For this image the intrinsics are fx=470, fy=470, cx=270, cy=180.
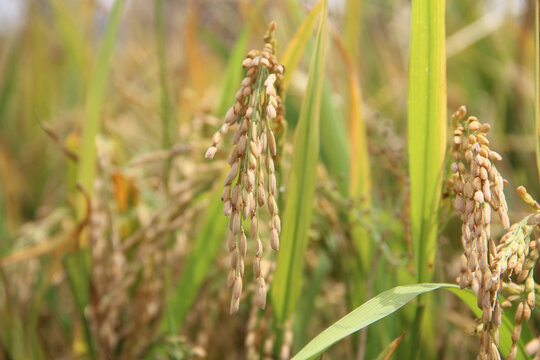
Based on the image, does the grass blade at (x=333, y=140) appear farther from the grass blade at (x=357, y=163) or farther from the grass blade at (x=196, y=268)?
the grass blade at (x=196, y=268)

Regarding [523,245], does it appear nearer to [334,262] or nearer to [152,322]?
[334,262]

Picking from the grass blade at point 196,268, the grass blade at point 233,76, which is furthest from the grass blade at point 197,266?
the grass blade at point 233,76

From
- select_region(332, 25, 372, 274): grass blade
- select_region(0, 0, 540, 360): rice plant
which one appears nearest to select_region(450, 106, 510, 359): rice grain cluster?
select_region(0, 0, 540, 360): rice plant

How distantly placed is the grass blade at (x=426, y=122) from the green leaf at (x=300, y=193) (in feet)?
0.34

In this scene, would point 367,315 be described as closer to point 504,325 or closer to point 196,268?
point 504,325

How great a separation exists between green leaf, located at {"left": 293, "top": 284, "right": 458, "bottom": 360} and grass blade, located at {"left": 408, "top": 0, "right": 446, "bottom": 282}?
0.10 meters

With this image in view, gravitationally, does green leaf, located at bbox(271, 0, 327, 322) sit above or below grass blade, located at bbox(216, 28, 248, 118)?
below

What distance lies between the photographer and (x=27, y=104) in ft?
5.16

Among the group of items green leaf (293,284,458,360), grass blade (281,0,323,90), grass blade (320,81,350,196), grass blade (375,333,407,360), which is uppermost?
grass blade (281,0,323,90)

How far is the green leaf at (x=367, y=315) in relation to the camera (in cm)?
43

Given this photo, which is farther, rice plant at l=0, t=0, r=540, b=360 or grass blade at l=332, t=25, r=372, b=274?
grass blade at l=332, t=25, r=372, b=274

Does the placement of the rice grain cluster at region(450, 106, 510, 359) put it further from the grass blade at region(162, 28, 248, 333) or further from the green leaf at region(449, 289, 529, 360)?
the grass blade at region(162, 28, 248, 333)

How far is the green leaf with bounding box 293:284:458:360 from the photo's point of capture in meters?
0.43

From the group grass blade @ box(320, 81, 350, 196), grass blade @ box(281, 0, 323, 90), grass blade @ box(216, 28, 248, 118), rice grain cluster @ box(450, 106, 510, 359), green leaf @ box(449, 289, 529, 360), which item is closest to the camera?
rice grain cluster @ box(450, 106, 510, 359)
